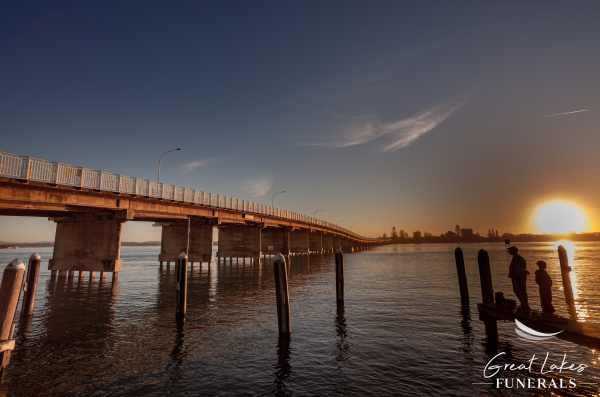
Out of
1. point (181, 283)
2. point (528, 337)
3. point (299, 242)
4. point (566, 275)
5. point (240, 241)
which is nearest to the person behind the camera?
point (528, 337)

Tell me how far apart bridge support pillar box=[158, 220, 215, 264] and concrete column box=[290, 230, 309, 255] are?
49237 mm

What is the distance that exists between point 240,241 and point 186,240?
1943 cm

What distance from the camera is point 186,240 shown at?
4638 cm

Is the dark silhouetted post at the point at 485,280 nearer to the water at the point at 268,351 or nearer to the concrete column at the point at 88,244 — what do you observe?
the water at the point at 268,351

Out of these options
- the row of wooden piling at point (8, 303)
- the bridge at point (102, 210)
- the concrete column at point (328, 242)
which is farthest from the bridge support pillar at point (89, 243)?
the concrete column at point (328, 242)

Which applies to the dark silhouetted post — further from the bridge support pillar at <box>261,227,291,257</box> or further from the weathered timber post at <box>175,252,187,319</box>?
the bridge support pillar at <box>261,227,291,257</box>

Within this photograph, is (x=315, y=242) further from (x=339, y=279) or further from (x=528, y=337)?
(x=528, y=337)

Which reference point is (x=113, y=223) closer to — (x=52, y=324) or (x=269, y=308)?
(x=52, y=324)

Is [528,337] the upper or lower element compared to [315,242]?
lower

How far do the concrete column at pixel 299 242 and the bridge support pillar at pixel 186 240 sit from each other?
4924 centimetres

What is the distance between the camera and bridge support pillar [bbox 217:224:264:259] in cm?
6388

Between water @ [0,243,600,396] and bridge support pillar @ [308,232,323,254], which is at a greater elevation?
bridge support pillar @ [308,232,323,254]

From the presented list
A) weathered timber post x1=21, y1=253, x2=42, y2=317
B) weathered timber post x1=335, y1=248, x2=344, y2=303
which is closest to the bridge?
weathered timber post x1=21, y1=253, x2=42, y2=317

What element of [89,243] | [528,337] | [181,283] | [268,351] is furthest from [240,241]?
[528,337]
